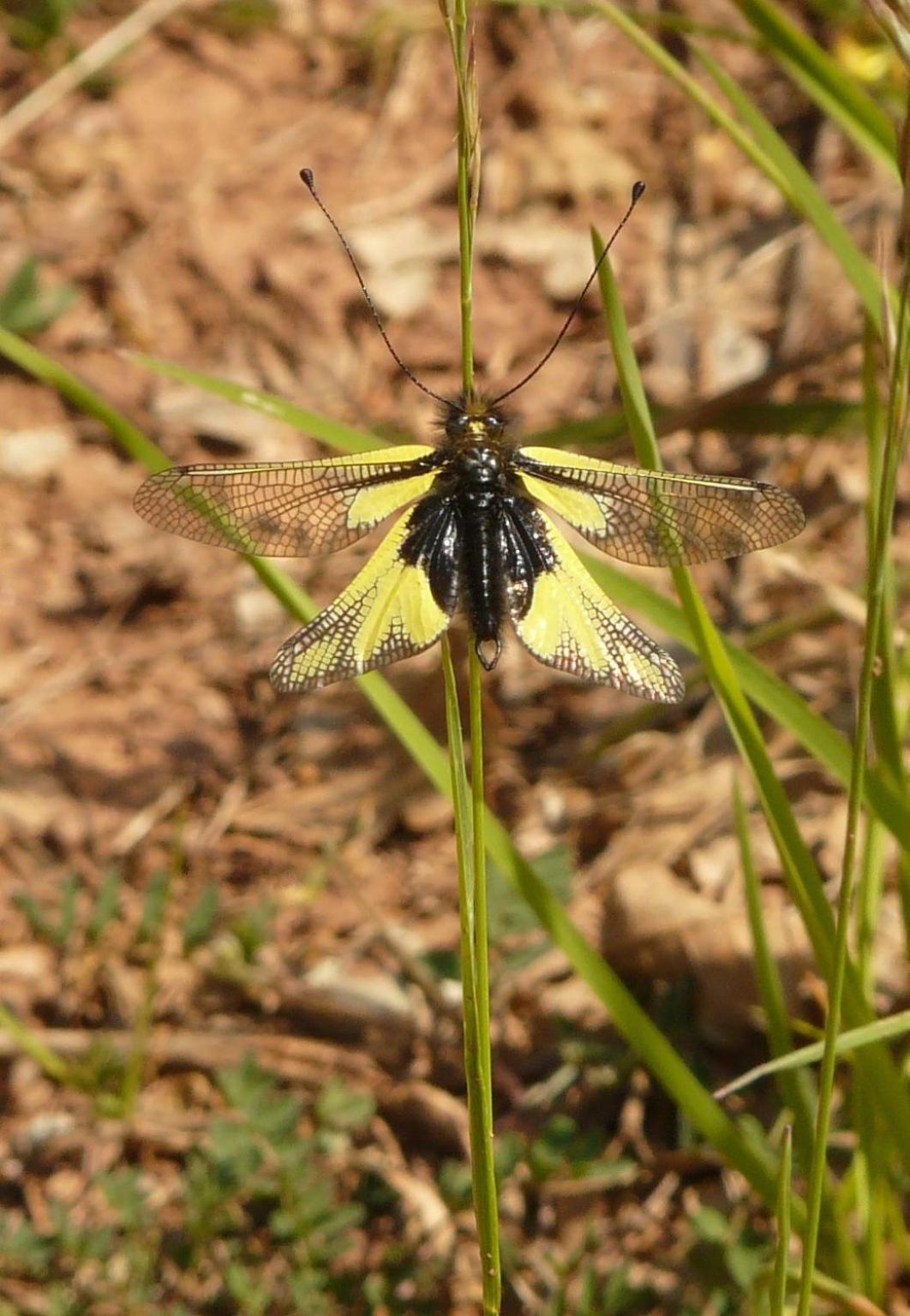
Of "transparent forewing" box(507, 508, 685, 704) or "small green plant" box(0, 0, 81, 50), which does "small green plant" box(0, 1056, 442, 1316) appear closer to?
"transparent forewing" box(507, 508, 685, 704)

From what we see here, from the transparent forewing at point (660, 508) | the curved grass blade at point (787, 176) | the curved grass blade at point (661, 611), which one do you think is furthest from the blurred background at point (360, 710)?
the curved grass blade at point (661, 611)

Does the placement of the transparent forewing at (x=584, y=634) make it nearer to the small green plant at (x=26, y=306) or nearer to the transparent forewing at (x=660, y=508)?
the transparent forewing at (x=660, y=508)

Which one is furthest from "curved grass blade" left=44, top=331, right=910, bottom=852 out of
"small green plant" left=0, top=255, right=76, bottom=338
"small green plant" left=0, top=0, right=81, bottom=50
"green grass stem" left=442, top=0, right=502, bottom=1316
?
"small green plant" left=0, top=0, right=81, bottom=50

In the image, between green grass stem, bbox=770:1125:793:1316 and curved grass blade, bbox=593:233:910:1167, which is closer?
green grass stem, bbox=770:1125:793:1316

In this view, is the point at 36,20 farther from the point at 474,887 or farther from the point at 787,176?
the point at 474,887

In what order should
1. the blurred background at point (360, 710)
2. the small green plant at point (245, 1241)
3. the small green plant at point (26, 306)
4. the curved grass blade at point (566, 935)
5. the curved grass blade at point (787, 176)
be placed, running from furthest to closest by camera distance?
the small green plant at point (26, 306)
the blurred background at point (360, 710)
the small green plant at point (245, 1241)
the curved grass blade at point (787, 176)
the curved grass blade at point (566, 935)

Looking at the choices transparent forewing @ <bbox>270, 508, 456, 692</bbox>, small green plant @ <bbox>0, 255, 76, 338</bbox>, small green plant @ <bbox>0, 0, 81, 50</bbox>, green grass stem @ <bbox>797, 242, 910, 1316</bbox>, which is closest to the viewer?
green grass stem @ <bbox>797, 242, 910, 1316</bbox>
